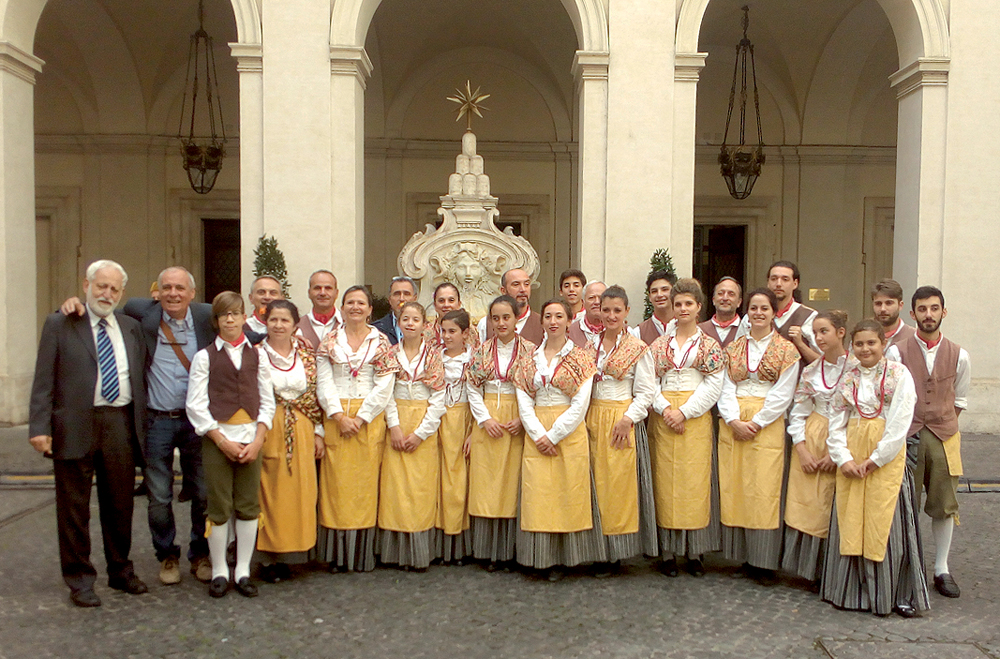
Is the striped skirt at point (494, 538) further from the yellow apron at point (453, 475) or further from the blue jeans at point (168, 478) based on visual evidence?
the blue jeans at point (168, 478)

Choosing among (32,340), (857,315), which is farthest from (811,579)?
(857,315)

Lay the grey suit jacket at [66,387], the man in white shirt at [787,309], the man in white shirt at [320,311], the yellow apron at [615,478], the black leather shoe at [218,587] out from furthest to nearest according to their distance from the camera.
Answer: the man in white shirt at [320,311] → the man in white shirt at [787,309] → the yellow apron at [615,478] → the black leather shoe at [218,587] → the grey suit jacket at [66,387]

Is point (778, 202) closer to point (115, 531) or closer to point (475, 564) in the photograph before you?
point (475, 564)

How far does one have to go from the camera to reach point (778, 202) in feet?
45.0

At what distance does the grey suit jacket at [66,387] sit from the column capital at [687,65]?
22.6ft

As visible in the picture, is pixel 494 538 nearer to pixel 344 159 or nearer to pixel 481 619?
pixel 481 619

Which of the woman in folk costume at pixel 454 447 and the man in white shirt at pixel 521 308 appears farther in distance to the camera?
the man in white shirt at pixel 521 308

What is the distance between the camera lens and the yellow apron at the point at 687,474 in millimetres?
4613

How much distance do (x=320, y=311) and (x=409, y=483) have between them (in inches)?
52.9

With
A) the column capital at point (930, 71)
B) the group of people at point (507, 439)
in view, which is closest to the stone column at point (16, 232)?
the group of people at point (507, 439)

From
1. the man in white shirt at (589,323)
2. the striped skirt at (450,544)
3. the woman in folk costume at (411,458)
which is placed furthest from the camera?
the man in white shirt at (589,323)

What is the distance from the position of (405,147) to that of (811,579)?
10.5 m

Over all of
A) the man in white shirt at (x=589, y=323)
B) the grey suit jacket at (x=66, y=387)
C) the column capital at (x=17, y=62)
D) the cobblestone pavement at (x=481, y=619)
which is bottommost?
the cobblestone pavement at (x=481, y=619)

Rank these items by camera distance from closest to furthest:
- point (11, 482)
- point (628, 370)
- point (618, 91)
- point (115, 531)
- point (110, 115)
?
point (115, 531), point (628, 370), point (11, 482), point (618, 91), point (110, 115)
